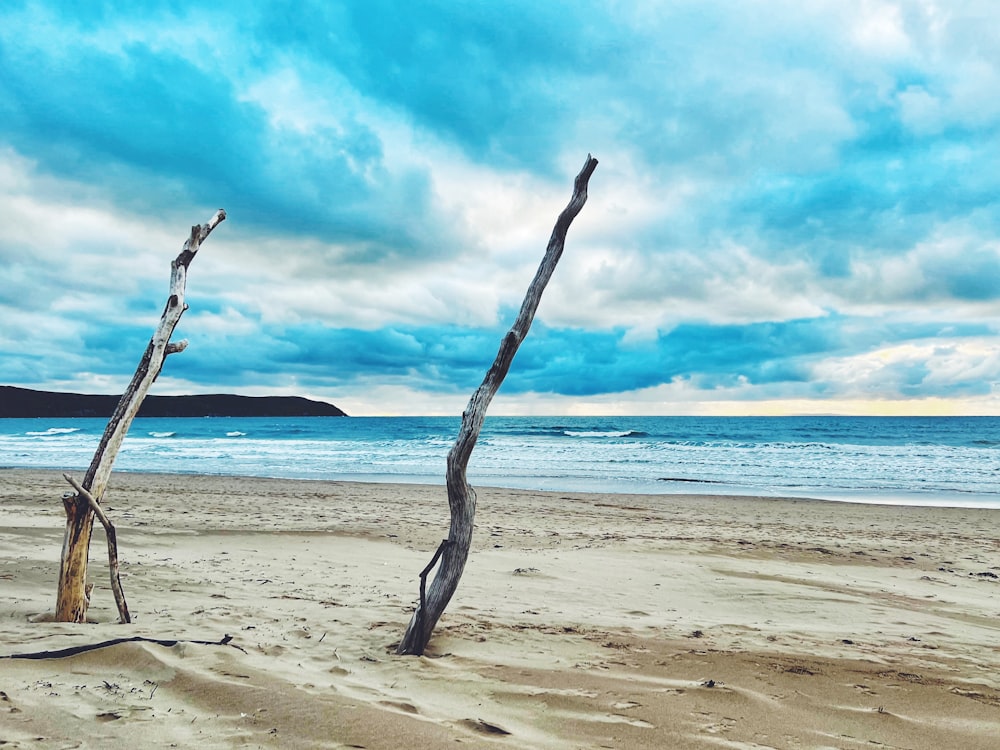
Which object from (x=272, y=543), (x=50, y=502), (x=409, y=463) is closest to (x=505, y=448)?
(x=409, y=463)

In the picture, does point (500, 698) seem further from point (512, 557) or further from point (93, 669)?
point (512, 557)

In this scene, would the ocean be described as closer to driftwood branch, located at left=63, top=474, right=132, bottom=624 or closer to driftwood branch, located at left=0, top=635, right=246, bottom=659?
driftwood branch, located at left=63, top=474, right=132, bottom=624

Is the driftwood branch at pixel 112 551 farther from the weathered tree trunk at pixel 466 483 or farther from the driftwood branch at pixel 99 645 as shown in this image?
the weathered tree trunk at pixel 466 483

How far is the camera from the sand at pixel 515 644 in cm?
331

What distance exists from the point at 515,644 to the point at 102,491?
343cm

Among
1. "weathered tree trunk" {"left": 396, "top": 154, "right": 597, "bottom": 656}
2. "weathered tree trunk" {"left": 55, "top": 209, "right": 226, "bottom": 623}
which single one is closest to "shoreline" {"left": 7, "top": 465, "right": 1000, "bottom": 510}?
"weathered tree trunk" {"left": 55, "top": 209, "right": 226, "bottom": 623}

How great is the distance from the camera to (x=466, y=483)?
448cm

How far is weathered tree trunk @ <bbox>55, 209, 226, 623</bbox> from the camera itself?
4984 mm

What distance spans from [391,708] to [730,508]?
14221mm

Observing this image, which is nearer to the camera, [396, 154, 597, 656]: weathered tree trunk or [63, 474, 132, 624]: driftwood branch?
[396, 154, 597, 656]: weathered tree trunk

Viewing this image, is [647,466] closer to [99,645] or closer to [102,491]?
[102,491]

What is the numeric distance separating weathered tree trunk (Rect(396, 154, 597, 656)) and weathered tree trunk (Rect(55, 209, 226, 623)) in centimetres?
235

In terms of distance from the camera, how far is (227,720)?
128 inches

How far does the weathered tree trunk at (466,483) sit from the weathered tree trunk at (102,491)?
235cm
